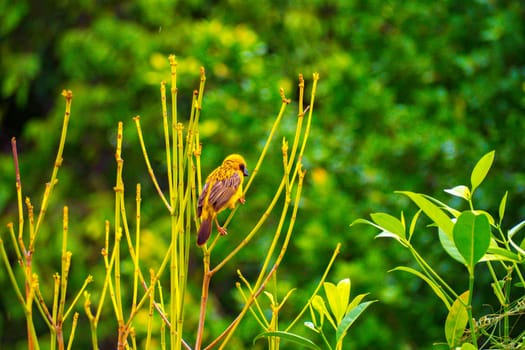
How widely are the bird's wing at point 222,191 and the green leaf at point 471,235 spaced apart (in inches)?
18.6

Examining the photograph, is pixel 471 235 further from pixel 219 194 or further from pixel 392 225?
pixel 219 194

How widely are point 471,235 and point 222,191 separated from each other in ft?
1.66

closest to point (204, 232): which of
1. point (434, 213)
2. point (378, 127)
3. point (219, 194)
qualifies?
point (219, 194)

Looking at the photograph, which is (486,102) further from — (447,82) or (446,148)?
(447,82)

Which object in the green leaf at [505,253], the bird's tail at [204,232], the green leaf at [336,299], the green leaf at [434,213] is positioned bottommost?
the green leaf at [336,299]

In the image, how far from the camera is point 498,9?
4.60 m

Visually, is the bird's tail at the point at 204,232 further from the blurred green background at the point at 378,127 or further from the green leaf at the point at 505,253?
the blurred green background at the point at 378,127

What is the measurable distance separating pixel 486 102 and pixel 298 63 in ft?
7.47

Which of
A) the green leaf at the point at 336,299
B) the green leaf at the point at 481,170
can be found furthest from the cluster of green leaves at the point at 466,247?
→ the green leaf at the point at 336,299

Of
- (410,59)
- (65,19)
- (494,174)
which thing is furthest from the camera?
(65,19)

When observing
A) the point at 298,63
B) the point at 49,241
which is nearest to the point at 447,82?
the point at 298,63

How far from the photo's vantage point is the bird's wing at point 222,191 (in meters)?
1.34

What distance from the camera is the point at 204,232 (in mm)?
1199

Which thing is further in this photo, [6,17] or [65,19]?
[65,19]
